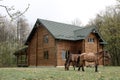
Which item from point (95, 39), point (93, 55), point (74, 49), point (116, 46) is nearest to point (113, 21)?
point (116, 46)

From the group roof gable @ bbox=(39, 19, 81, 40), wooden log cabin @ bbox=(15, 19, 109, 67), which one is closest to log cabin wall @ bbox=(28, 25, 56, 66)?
wooden log cabin @ bbox=(15, 19, 109, 67)

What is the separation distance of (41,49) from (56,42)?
423 centimetres

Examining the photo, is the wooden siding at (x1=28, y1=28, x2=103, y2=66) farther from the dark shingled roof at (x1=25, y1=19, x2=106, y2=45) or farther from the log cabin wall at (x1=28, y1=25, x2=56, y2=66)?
the dark shingled roof at (x1=25, y1=19, x2=106, y2=45)

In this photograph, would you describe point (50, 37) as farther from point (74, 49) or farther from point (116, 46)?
point (116, 46)

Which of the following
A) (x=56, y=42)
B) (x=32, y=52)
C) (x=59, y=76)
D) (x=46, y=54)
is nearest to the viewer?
(x=59, y=76)

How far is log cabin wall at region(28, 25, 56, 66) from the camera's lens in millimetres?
35000

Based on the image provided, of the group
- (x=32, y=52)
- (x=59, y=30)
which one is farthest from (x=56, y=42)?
(x=32, y=52)

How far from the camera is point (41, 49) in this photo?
37.6 meters

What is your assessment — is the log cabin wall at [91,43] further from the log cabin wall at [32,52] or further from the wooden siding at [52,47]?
the log cabin wall at [32,52]

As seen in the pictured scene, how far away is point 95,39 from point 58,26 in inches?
241

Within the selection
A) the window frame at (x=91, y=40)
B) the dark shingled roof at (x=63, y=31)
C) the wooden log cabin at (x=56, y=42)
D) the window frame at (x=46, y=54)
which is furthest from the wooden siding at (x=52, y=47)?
the dark shingled roof at (x=63, y=31)

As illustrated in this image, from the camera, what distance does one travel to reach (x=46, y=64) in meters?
35.8

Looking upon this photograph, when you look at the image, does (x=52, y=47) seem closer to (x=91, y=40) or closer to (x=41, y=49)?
(x=41, y=49)

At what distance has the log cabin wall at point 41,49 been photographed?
35.0m
